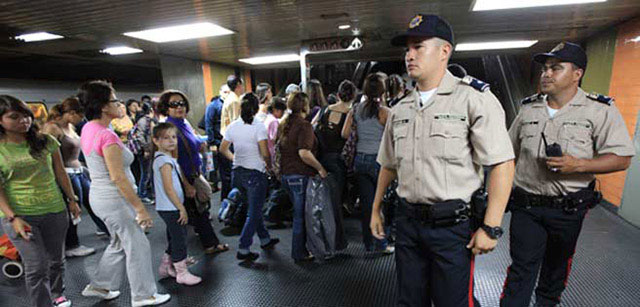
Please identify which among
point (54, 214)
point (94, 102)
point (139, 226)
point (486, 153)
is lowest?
point (139, 226)

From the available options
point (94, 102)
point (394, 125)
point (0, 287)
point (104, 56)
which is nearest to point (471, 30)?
point (394, 125)

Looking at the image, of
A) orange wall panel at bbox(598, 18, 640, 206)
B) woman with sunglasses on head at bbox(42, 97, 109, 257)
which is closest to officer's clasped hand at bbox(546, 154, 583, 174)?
orange wall panel at bbox(598, 18, 640, 206)

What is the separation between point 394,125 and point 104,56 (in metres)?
7.73

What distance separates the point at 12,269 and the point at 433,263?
3.68 m

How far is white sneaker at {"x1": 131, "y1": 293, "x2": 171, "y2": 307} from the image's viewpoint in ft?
7.86

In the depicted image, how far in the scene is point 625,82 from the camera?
13.5 feet

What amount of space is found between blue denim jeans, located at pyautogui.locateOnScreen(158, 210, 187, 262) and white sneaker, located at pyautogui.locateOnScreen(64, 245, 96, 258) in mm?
1413

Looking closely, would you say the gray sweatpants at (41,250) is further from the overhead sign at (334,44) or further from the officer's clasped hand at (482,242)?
the overhead sign at (334,44)

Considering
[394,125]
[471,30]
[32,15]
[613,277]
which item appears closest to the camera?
[394,125]

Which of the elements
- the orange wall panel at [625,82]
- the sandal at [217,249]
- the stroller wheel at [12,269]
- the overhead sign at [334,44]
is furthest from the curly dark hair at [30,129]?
the orange wall panel at [625,82]

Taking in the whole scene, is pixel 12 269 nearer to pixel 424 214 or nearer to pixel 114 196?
pixel 114 196

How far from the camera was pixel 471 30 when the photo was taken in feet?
16.5

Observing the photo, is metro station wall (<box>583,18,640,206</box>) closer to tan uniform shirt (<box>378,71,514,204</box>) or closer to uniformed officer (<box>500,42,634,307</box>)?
uniformed officer (<box>500,42,634,307</box>)

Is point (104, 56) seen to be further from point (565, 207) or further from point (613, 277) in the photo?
point (613, 277)
